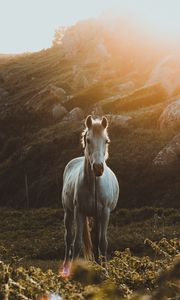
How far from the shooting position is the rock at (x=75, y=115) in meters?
60.7

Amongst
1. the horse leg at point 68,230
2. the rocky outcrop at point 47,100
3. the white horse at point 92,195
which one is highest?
the rocky outcrop at point 47,100

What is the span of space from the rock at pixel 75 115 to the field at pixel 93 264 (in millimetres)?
27351

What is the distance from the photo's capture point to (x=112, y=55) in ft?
356

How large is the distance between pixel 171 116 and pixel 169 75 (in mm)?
22999

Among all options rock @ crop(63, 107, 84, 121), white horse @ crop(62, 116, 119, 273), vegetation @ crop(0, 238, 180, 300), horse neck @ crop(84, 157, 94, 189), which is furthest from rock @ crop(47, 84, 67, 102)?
vegetation @ crop(0, 238, 180, 300)

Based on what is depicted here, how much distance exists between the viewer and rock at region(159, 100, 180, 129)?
138 feet

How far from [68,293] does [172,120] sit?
4034 cm

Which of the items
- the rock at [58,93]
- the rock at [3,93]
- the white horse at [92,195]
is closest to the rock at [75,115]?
the rock at [58,93]

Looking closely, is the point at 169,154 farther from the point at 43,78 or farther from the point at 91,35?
the point at 91,35

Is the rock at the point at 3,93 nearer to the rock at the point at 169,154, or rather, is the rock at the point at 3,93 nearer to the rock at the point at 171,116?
the rock at the point at 171,116

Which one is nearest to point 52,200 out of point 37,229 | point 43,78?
point 37,229

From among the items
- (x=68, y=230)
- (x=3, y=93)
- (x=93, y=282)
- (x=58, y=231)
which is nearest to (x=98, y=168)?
(x=68, y=230)

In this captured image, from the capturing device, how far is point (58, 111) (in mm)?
65000

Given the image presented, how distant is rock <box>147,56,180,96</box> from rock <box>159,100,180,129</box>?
15.6 m
